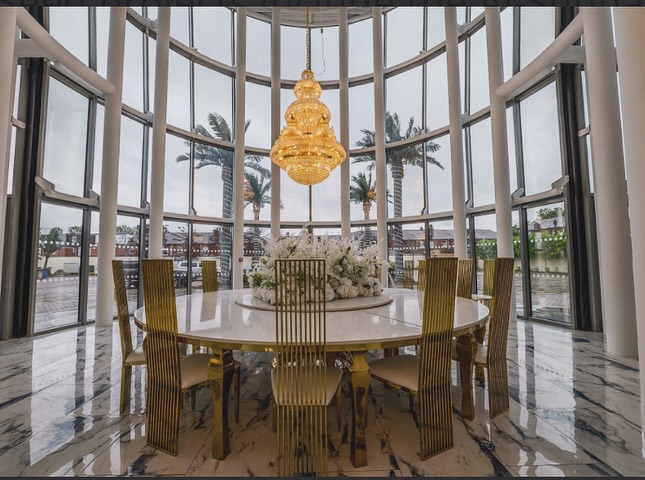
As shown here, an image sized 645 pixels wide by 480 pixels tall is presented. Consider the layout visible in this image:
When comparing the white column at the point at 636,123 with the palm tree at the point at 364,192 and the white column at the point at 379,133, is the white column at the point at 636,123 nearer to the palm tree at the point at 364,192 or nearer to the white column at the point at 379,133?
the white column at the point at 379,133

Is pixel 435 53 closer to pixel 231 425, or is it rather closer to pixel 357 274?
pixel 357 274

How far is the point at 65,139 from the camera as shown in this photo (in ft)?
16.5

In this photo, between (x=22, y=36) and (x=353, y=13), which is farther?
(x=353, y=13)

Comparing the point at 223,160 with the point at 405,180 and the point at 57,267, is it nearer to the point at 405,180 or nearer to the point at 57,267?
the point at 57,267

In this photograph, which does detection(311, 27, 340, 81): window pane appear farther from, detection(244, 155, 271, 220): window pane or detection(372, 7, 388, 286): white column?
detection(244, 155, 271, 220): window pane

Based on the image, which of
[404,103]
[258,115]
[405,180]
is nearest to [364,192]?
[405,180]

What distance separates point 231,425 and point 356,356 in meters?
1.20

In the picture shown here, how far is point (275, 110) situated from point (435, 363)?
23.3 feet

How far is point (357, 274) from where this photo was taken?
9.99ft

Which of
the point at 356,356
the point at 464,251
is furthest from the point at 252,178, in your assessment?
the point at 356,356

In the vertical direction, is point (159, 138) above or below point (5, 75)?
above

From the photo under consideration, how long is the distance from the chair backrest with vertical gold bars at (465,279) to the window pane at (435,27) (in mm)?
6593

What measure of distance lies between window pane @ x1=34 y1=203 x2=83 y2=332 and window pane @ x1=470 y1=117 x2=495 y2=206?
25.8 feet

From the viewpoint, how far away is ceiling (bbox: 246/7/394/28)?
815 centimetres
